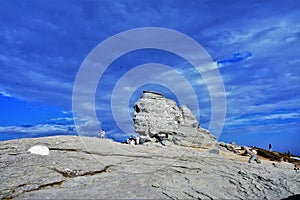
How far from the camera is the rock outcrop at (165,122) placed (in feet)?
79.5

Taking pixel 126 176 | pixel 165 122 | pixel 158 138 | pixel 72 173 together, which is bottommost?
pixel 126 176

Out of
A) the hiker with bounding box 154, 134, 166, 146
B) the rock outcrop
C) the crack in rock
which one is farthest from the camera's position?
the rock outcrop

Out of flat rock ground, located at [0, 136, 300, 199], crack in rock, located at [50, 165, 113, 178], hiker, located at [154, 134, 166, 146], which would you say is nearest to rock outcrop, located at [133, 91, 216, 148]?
hiker, located at [154, 134, 166, 146]

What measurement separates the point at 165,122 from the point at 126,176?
1828cm

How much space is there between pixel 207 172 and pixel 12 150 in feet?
20.6

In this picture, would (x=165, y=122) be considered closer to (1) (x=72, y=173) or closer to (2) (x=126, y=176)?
(2) (x=126, y=176)

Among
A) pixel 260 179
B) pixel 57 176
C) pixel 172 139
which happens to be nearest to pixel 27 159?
pixel 57 176

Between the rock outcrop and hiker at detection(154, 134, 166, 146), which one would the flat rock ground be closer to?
hiker at detection(154, 134, 166, 146)

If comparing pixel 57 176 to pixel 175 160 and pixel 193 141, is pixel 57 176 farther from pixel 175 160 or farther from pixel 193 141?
pixel 193 141

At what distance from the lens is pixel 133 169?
749 cm

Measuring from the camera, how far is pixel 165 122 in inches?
984

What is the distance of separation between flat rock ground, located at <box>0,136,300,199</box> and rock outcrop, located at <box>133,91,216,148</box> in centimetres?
1461

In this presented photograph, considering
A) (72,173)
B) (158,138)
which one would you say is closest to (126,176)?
(72,173)

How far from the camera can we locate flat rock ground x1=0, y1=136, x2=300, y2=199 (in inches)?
227
